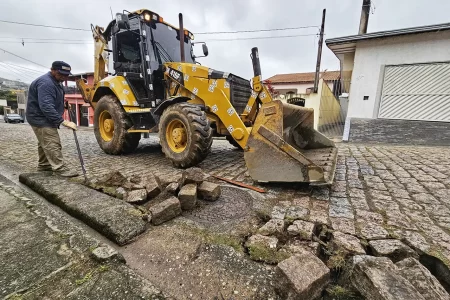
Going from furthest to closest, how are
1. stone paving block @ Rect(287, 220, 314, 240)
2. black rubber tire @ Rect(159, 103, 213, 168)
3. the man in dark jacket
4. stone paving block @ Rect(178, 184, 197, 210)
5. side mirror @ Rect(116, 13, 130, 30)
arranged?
side mirror @ Rect(116, 13, 130, 30) → black rubber tire @ Rect(159, 103, 213, 168) → the man in dark jacket → stone paving block @ Rect(178, 184, 197, 210) → stone paving block @ Rect(287, 220, 314, 240)

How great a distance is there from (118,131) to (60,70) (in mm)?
1717

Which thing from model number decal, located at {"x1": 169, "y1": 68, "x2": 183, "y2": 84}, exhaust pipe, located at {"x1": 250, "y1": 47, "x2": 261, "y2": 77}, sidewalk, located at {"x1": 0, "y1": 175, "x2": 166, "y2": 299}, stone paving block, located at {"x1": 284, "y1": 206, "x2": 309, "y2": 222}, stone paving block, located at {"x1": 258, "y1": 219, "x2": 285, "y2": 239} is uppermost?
exhaust pipe, located at {"x1": 250, "y1": 47, "x2": 261, "y2": 77}

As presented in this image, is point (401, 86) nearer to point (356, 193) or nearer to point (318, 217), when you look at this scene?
point (356, 193)

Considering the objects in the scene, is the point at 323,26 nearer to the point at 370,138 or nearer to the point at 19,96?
the point at 370,138

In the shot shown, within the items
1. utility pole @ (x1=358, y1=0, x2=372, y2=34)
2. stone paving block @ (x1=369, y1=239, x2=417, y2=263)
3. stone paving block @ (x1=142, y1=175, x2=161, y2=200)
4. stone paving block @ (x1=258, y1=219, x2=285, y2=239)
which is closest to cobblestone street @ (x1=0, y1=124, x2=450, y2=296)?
stone paving block @ (x1=369, y1=239, x2=417, y2=263)

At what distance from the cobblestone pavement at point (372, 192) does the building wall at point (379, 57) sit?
334 cm

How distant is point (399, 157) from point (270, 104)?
3996 mm

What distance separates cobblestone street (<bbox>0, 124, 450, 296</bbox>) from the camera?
1914mm

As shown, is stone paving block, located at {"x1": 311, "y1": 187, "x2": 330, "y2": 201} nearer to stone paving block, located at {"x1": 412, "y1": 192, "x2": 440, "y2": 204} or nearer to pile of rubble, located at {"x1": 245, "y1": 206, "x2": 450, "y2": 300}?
pile of rubble, located at {"x1": 245, "y1": 206, "x2": 450, "y2": 300}

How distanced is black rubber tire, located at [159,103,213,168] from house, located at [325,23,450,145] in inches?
254

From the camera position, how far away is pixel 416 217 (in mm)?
2168

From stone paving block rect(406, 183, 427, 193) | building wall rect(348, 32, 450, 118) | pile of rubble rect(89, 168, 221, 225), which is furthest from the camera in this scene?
building wall rect(348, 32, 450, 118)

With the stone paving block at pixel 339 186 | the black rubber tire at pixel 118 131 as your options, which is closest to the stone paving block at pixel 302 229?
the stone paving block at pixel 339 186

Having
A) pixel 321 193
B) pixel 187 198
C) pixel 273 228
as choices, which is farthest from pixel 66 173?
pixel 321 193
